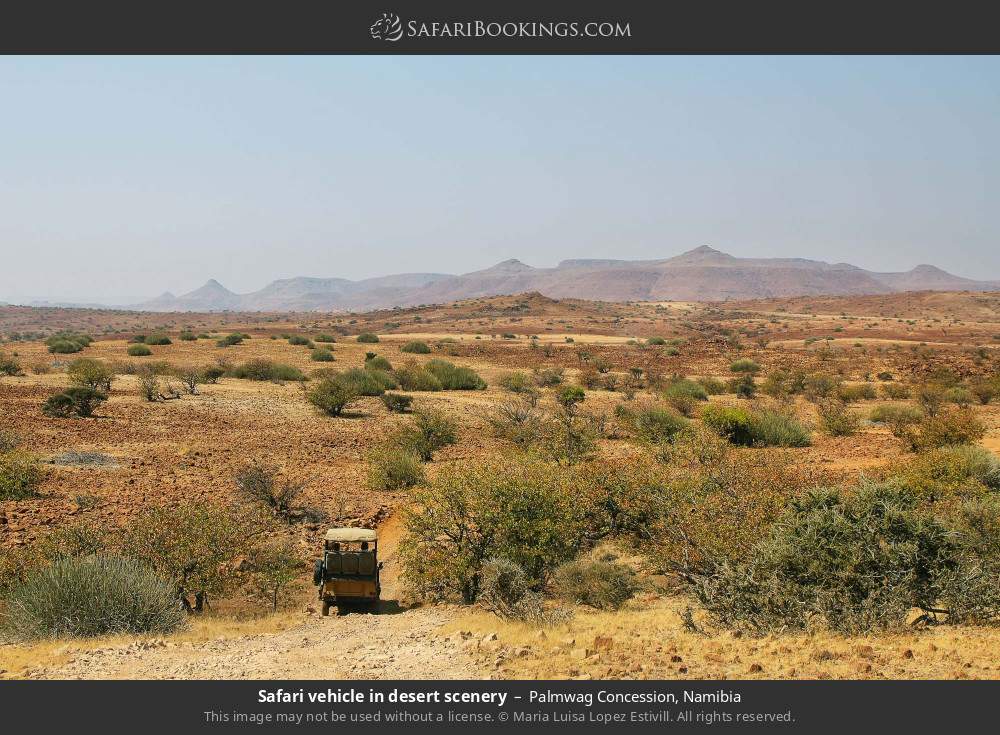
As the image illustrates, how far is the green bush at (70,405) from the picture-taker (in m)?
22.9

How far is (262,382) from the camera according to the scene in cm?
3522

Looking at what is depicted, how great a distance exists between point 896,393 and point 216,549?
99.4 feet

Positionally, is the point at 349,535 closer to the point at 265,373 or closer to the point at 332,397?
the point at 332,397

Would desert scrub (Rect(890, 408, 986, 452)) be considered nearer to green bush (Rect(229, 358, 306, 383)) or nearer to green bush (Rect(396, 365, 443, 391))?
green bush (Rect(396, 365, 443, 391))

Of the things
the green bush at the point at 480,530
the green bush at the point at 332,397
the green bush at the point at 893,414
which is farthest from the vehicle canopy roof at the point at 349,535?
the green bush at the point at 893,414

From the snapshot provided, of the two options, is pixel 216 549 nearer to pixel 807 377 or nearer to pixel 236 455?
pixel 236 455

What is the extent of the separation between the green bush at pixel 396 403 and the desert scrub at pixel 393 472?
10443mm

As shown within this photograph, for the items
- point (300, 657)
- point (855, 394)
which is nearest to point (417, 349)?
point (855, 394)

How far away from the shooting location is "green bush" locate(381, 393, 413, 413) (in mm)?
27938

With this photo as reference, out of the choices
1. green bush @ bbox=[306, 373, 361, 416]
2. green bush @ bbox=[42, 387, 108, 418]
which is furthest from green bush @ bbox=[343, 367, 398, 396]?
green bush @ bbox=[42, 387, 108, 418]

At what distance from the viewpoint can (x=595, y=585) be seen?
10.0 meters

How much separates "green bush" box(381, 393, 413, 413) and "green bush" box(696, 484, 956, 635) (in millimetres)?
20402
